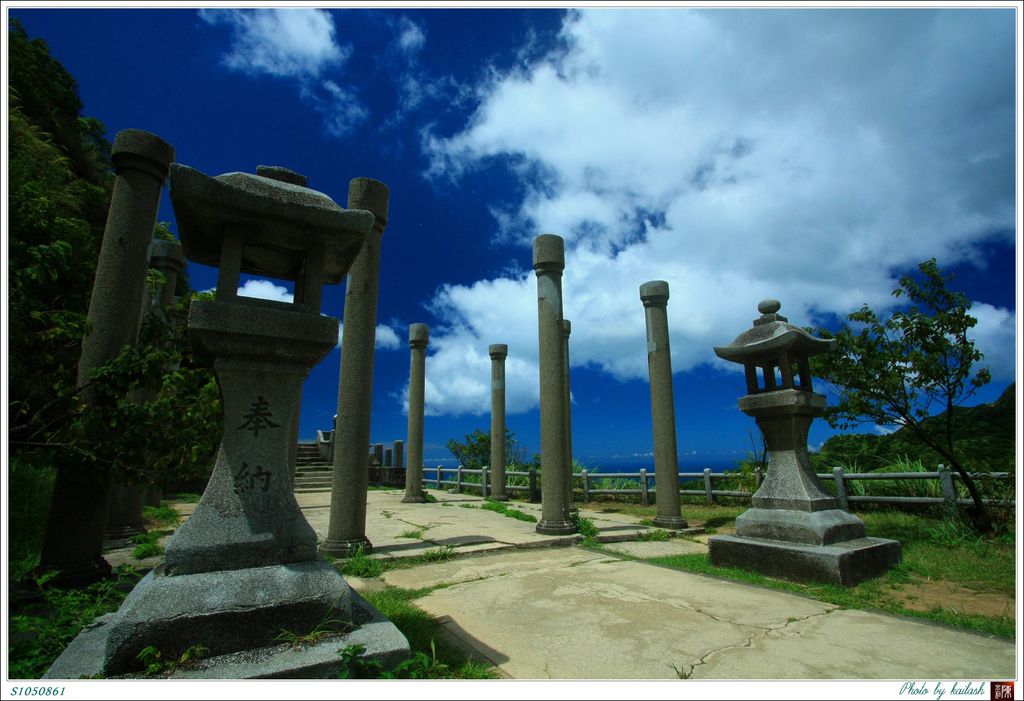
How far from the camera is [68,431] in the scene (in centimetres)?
369

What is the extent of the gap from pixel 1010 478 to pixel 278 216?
957 centimetres

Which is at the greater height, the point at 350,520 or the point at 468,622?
the point at 350,520

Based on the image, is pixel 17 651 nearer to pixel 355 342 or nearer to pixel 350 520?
pixel 350 520

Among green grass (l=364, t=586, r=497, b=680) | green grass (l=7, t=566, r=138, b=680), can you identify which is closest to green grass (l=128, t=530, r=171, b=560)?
green grass (l=7, t=566, r=138, b=680)

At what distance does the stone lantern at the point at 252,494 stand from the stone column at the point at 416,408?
10386mm

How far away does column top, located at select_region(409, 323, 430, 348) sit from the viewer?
47.0 feet

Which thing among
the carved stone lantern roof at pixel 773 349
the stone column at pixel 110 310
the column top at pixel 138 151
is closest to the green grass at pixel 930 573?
the carved stone lantern roof at pixel 773 349

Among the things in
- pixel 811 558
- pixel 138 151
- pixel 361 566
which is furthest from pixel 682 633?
pixel 138 151

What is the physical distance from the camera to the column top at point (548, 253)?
26.8 feet

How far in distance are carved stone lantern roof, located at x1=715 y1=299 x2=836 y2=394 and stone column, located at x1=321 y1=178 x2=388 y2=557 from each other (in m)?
4.42

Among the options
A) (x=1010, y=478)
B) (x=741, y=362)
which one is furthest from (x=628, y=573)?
(x=1010, y=478)

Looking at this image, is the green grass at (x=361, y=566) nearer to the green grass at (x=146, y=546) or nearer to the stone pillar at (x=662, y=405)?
the green grass at (x=146, y=546)

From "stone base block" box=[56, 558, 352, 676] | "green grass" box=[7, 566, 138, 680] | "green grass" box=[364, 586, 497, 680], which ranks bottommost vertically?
"green grass" box=[364, 586, 497, 680]

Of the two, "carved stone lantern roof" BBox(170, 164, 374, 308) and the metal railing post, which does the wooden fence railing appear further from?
"carved stone lantern roof" BBox(170, 164, 374, 308)
